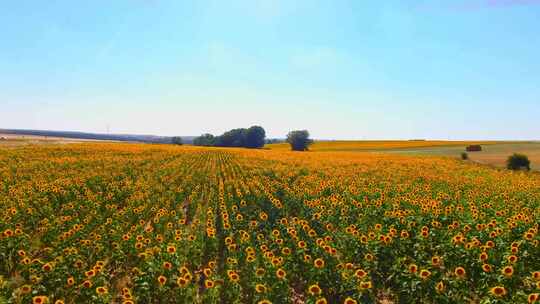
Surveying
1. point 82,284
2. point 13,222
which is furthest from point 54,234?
point 82,284

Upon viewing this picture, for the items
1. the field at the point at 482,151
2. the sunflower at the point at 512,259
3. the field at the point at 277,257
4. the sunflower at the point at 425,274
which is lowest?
the field at the point at 277,257

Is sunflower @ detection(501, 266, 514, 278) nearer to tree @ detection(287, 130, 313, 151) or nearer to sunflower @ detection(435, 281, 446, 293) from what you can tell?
sunflower @ detection(435, 281, 446, 293)

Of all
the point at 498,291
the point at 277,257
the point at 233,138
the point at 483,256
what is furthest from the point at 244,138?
the point at 498,291

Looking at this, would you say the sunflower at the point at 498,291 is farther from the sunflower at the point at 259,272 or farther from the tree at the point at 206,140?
the tree at the point at 206,140

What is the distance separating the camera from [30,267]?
6.98 meters

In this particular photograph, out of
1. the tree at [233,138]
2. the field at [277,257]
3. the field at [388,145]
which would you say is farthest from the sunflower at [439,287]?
the tree at [233,138]

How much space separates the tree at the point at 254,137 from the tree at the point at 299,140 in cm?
2075

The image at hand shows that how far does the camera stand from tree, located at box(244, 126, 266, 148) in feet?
392

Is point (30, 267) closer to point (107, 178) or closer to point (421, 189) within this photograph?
point (107, 178)

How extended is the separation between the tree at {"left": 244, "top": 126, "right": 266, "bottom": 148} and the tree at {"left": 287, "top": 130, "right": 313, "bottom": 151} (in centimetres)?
2075

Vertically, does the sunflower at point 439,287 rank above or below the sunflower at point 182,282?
above

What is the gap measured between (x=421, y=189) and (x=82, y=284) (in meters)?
15.9

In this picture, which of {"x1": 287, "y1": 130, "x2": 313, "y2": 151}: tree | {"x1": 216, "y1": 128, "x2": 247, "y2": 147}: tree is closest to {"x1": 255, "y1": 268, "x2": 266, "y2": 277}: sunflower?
{"x1": 287, "y1": 130, "x2": 313, "y2": 151}: tree

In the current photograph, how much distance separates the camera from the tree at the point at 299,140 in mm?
99469
